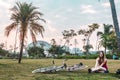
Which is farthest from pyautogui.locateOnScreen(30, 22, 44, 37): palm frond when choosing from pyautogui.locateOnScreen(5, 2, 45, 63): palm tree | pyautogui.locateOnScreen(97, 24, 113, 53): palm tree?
pyautogui.locateOnScreen(97, 24, 113, 53): palm tree

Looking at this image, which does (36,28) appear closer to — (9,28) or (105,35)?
(9,28)

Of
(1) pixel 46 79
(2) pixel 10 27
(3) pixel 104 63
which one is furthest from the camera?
(2) pixel 10 27

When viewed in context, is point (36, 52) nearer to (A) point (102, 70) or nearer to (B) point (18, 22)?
(B) point (18, 22)

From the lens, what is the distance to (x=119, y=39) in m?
22.8

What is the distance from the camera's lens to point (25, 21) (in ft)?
152

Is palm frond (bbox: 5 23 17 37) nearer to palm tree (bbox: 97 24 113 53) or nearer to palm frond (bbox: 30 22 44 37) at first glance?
palm frond (bbox: 30 22 44 37)

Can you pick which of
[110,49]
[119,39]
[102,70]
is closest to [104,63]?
[102,70]

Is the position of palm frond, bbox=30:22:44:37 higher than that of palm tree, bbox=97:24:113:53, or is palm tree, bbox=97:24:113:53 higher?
palm tree, bbox=97:24:113:53

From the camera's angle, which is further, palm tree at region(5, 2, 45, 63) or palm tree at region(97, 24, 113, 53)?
palm tree at region(97, 24, 113, 53)

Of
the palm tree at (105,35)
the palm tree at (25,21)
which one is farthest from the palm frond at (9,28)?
the palm tree at (105,35)

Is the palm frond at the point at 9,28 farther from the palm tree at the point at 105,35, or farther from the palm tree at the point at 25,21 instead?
the palm tree at the point at 105,35

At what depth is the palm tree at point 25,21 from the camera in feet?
150

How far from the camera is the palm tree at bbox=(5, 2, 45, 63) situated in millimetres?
45781

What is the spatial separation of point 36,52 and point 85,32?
19.1m
